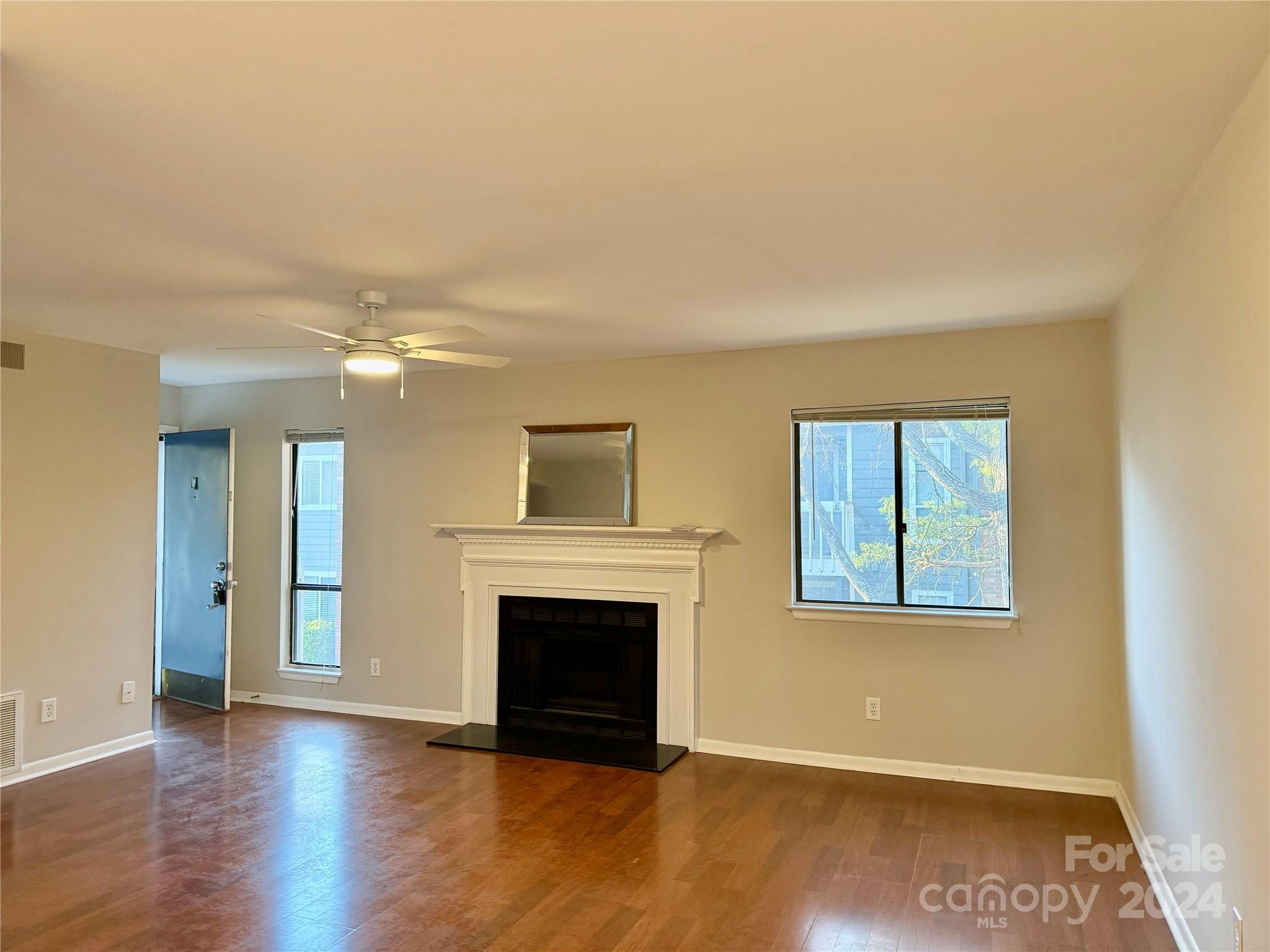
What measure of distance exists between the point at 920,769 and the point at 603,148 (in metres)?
3.91

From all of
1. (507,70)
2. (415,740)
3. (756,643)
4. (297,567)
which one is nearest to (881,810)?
(756,643)

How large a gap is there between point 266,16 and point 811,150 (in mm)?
1384

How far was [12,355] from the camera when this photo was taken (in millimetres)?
4766

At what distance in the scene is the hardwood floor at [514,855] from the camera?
302 centimetres

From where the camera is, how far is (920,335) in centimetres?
485

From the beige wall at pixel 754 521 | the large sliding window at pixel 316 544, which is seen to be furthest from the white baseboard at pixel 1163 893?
the large sliding window at pixel 316 544

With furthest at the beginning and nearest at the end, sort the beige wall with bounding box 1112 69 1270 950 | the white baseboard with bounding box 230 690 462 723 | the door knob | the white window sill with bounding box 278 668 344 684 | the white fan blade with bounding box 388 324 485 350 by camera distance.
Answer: the white window sill with bounding box 278 668 344 684 → the door knob → the white baseboard with bounding box 230 690 462 723 → the white fan blade with bounding box 388 324 485 350 → the beige wall with bounding box 1112 69 1270 950

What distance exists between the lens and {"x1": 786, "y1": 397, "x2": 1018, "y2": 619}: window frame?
4.65 m

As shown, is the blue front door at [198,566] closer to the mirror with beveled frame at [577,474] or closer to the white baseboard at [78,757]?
the white baseboard at [78,757]

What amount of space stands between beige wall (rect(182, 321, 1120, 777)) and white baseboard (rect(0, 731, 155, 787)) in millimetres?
1209

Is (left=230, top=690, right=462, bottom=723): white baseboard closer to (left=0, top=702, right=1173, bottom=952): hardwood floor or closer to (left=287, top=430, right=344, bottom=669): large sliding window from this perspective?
(left=287, top=430, right=344, bottom=669): large sliding window

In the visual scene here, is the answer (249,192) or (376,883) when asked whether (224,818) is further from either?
(249,192)

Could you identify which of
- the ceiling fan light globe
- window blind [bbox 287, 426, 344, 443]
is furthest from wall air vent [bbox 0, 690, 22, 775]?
the ceiling fan light globe

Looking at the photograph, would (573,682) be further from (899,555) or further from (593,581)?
(899,555)
